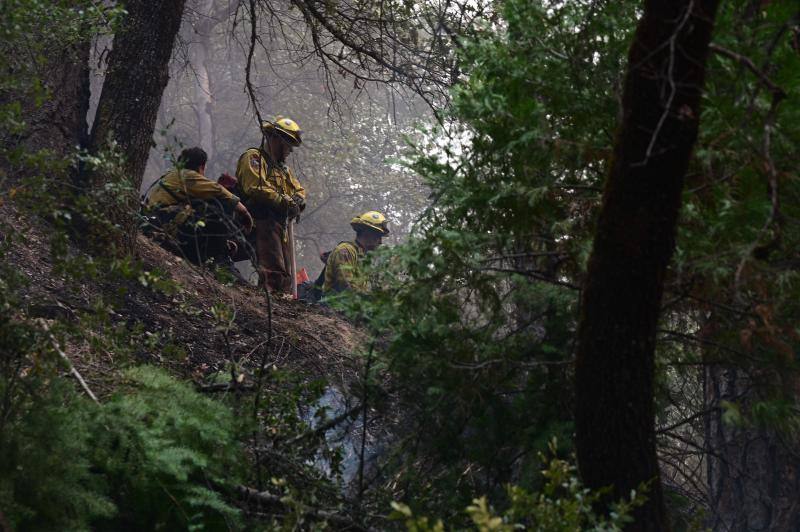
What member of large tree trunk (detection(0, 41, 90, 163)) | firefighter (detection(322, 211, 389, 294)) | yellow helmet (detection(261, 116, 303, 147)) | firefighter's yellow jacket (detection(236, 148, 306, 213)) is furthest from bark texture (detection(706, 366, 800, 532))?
firefighter (detection(322, 211, 389, 294))

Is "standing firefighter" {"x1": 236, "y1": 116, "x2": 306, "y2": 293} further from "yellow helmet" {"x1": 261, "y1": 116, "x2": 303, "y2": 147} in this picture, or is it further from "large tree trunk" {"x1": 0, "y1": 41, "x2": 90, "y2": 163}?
"large tree trunk" {"x1": 0, "y1": 41, "x2": 90, "y2": 163}

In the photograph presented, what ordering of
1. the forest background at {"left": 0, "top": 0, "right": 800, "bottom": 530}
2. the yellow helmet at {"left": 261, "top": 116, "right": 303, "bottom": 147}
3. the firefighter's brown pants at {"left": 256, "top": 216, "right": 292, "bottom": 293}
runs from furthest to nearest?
1. the firefighter's brown pants at {"left": 256, "top": 216, "right": 292, "bottom": 293}
2. the yellow helmet at {"left": 261, "top": 116, "right": 303, "bottom": 147}
3. the forest background at {"left": 0, "top": 0, "right": 800, "bottom": 530}

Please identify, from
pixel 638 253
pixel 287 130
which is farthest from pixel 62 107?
pixel 638 253

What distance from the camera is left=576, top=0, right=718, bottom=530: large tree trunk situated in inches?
99.7

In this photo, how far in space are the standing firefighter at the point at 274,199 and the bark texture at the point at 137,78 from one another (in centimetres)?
192

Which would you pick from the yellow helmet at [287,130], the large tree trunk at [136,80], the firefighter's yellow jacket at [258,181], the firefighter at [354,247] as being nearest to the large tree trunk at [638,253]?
the large tree trunk at [136,80]

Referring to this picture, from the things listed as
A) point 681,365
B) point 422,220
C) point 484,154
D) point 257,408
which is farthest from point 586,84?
point 257,408

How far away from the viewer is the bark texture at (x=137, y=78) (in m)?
7.25

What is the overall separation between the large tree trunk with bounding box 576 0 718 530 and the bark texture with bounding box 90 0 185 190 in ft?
17.1

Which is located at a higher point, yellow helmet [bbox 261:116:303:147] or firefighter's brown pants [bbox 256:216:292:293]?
yellow helmet [bbox 261:116:303:147]

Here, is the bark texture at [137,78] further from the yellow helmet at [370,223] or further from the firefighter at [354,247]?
the yellow helmet at [370,223]

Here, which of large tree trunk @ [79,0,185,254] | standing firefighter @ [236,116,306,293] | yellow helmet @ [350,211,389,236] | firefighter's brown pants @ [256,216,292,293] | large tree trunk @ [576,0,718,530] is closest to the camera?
large tree trunk @ [576,0,718,530]

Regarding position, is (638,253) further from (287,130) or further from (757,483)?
(287,130)

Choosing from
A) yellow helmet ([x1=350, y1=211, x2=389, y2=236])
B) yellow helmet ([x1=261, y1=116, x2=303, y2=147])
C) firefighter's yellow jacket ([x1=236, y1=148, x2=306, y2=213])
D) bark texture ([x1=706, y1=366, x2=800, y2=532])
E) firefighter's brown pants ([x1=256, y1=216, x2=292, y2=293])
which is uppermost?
yellow helmet ([x1=350, y1=211, x2=389, y2=236])
